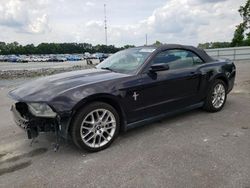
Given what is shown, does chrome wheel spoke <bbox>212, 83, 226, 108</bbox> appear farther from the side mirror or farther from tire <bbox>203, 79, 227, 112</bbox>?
the side mirror

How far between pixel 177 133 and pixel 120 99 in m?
1.20

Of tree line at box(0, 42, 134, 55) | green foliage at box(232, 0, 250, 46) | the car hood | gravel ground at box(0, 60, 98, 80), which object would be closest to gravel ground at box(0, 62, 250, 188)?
the car hood

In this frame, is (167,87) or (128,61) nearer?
(167,87)

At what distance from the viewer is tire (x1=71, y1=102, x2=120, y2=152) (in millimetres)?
3658

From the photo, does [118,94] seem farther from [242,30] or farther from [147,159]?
[242,30]

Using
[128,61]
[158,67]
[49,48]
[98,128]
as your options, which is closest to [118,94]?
[98,128]

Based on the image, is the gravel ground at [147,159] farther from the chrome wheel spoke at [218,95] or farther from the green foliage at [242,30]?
the green foliage at [242,30]

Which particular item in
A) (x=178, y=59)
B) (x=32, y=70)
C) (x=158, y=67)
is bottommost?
(x=32, y=70)

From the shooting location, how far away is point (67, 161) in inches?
142

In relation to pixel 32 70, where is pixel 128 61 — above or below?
above

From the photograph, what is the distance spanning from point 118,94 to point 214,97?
8.23 ft

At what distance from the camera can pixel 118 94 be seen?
3.99 m

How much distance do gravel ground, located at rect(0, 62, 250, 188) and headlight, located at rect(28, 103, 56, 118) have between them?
25.4 inches

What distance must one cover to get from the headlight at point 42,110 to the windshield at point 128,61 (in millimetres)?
1465
